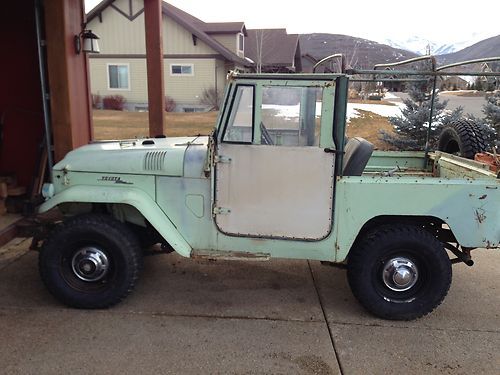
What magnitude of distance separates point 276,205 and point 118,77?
75.0 feet

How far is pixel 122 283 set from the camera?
3.81 meters

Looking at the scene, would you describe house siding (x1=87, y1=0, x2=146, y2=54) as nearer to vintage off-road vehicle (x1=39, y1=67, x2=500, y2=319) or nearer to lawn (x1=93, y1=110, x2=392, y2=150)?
lawn (x1=93, y1=110, x2=392, y2=150)

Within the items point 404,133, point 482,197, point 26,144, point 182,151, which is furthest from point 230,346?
point 404,133

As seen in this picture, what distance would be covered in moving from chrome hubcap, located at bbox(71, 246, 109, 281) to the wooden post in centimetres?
406

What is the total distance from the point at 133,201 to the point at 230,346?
53.8 inches

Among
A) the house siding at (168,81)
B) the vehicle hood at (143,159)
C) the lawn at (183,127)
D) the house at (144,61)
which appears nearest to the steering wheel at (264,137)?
the vehicle hood at (143,159)

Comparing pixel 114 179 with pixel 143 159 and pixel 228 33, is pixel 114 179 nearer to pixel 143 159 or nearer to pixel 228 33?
pixel 143 159

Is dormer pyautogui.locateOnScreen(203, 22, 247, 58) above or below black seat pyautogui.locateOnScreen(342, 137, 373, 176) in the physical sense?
above

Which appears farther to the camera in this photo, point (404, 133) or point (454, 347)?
point (404, 133)

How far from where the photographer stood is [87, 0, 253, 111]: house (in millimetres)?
23828

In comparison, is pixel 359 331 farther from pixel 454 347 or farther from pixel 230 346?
pixel 230 346

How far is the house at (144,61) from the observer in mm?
23828

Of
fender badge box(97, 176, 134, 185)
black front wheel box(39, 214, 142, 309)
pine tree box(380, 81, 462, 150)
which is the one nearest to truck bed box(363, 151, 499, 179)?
fender badge box(97, 176, 134, 185)

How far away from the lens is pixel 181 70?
79.7 feet
